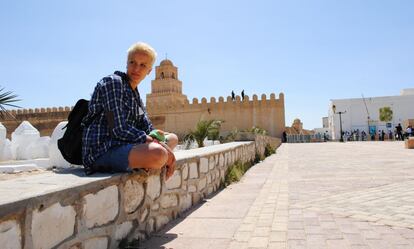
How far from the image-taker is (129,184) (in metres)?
2.45

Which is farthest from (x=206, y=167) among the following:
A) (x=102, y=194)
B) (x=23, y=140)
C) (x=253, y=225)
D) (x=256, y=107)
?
(x=256, y=107)

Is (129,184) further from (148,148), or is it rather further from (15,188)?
(15,188)

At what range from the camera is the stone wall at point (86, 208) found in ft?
4.96

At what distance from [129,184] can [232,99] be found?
32615 millimetres

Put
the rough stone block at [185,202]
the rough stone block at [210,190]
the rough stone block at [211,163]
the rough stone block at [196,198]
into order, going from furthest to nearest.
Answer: the rough stone block at [211,163] → the rough stone block at [210,190] → the rough stone block at [196,198] → the rough stone block at [185,202]

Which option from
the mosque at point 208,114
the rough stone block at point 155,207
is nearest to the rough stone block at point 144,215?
the rough stone block at point 155,207

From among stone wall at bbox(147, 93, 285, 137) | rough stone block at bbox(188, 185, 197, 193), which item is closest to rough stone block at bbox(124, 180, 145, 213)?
rough stone block at bbox(188, 185, 197, 193)

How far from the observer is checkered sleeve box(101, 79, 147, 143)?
2355 millimetres

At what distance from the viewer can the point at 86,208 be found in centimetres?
196

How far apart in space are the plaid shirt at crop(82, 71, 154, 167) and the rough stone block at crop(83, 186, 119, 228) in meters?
0.31

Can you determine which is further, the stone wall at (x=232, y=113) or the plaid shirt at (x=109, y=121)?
the stone wall at (x=232, y=113)

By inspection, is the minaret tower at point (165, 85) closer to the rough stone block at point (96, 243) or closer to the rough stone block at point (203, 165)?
the rough stone block at point (203, 165)

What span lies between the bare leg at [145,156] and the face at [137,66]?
0.52 meters

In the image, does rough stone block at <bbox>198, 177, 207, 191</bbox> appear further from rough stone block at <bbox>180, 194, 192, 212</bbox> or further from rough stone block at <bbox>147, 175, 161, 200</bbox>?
rough stone block at <bbox>147, 175, 161, 200</bbox>
